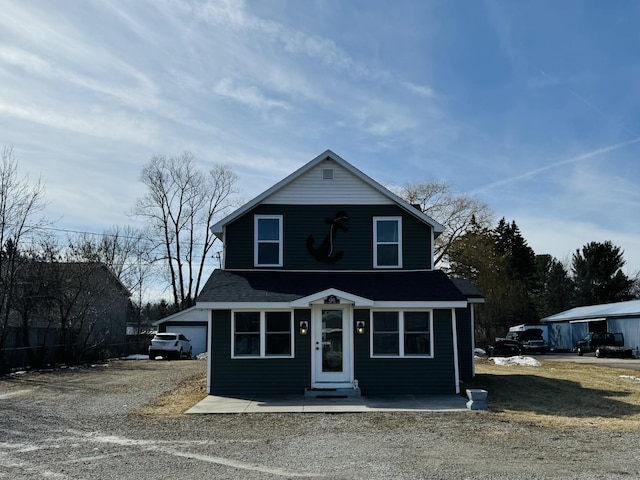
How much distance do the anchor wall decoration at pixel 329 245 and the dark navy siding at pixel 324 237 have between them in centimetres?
7

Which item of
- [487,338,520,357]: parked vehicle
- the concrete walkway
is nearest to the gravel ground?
the concrete walkway

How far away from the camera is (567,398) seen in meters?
15.4

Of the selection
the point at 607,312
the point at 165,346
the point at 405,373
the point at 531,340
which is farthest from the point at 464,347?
the point at 607,312

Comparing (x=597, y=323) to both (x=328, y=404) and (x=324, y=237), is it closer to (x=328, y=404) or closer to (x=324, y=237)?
(x=324, y=237)

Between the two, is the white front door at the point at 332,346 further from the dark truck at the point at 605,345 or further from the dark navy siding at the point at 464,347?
the dark truck at the point at 605,345

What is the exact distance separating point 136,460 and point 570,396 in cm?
1181

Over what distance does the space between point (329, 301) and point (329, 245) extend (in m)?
2.56

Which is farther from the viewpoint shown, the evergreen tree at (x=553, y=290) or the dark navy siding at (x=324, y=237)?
the evergreen tree at (x=553, y=290)

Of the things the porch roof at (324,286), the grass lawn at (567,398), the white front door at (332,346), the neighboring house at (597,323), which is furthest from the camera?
the neighboring house at (597,323)

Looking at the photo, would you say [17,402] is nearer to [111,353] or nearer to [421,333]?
[421,333]

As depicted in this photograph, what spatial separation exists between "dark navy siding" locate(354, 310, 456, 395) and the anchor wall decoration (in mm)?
2766

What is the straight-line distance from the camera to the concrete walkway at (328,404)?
1301 cm

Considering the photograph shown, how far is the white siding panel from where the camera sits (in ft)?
58.0

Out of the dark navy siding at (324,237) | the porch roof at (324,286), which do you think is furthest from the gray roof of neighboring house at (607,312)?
the porch roof at (324,286)
